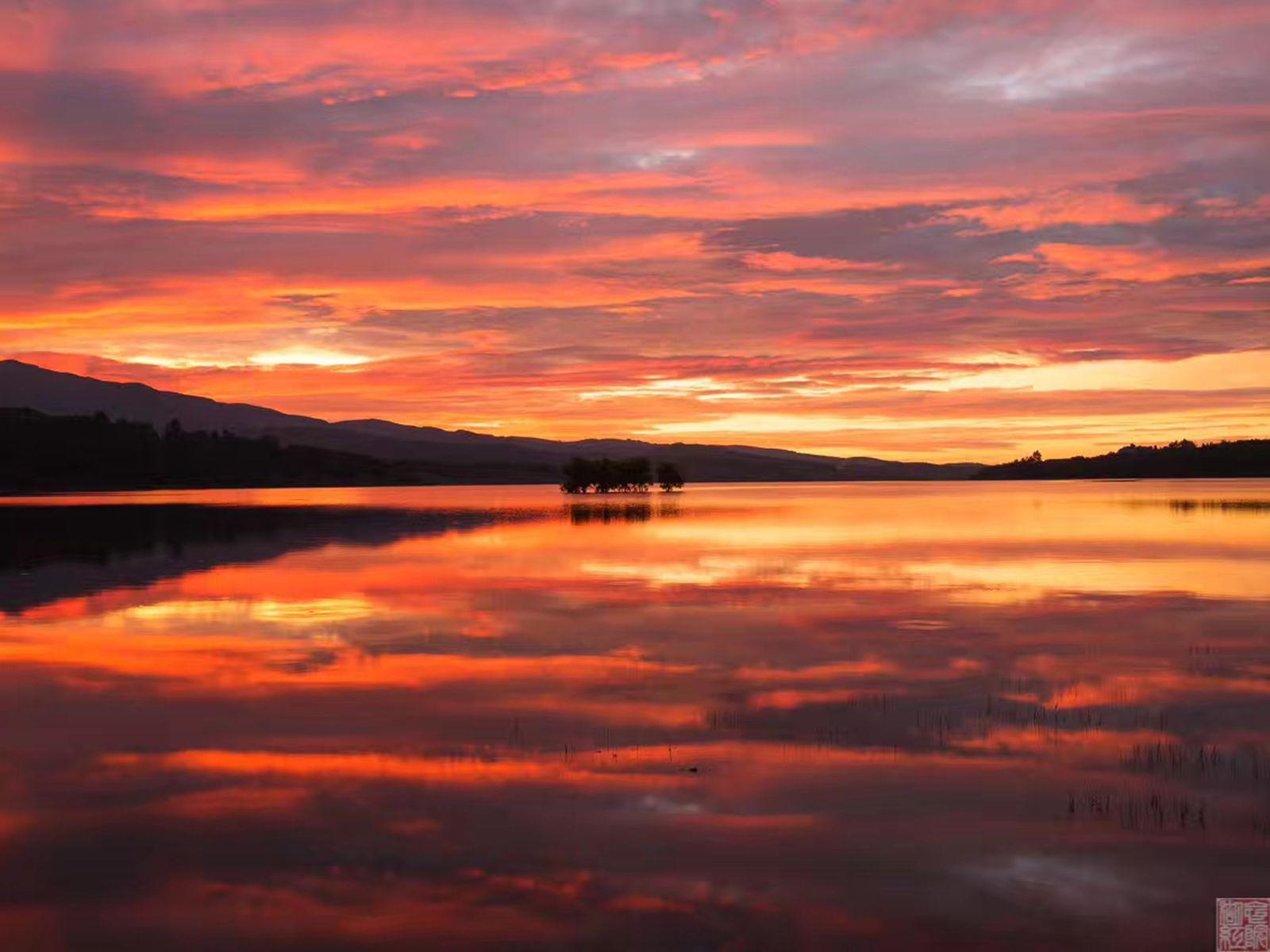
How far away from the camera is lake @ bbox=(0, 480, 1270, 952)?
11.3 m

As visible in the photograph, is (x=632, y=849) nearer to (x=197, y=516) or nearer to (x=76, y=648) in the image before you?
(x=76, y=648)

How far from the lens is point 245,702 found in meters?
21.6

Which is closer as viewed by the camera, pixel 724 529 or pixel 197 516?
pixel 724 529

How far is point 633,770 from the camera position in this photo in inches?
648

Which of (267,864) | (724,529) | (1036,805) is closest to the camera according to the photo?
(267,864)

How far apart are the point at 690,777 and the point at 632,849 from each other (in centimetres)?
311

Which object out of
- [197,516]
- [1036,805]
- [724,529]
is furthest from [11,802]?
[197,516]

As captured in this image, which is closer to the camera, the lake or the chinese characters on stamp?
the chinese characters on stamp

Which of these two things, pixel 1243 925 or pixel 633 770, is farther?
pixel 633 770

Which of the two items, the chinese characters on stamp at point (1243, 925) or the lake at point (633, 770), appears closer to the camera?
the chinese characters on stamp at point (1243, 925)

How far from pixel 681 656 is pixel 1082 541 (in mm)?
50183

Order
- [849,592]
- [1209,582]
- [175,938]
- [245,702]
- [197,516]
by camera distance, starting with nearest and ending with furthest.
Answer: [175,938]
[245,702]
[849,592]
[1209,582]
[197,516]

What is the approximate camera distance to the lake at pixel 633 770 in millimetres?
11336

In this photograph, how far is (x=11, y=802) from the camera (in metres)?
15.0
